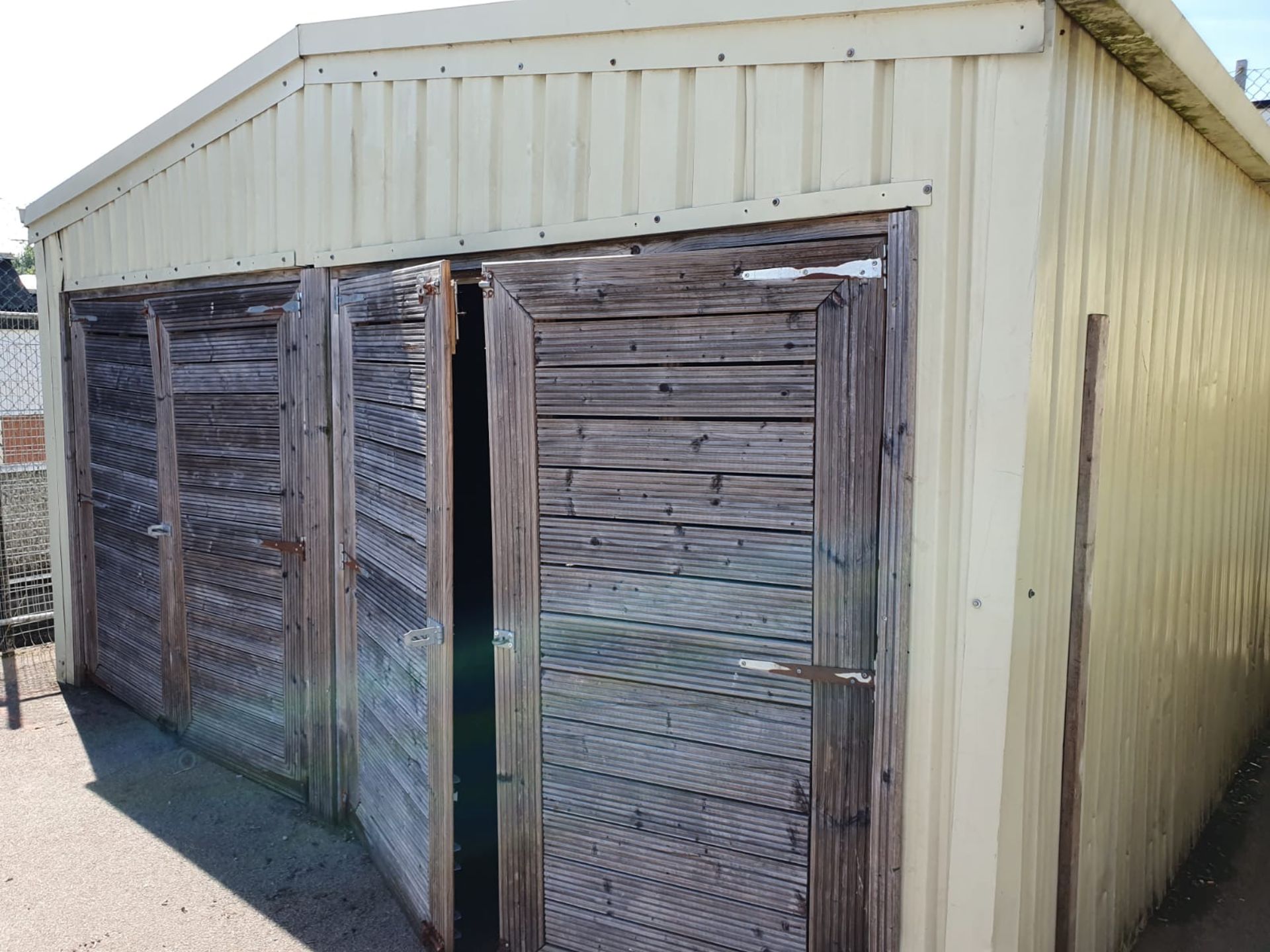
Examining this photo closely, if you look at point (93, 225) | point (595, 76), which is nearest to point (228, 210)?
point (93, 225)

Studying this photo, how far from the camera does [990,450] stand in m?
2.38

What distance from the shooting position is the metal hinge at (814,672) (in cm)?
260

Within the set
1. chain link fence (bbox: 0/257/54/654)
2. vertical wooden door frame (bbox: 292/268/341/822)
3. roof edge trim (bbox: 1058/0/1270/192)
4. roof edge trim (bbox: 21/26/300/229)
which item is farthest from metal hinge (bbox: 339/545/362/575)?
chain link fence (bbox: 0/257/54/654)

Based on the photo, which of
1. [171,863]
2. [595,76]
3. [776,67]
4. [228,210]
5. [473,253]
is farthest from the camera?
[228,210]

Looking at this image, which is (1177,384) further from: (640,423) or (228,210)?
(228,210)

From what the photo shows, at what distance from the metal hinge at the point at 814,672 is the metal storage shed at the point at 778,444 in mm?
15

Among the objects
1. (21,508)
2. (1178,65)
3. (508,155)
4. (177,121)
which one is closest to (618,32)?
(508,155)

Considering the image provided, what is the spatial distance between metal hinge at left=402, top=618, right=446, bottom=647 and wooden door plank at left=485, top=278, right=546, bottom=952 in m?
0.20

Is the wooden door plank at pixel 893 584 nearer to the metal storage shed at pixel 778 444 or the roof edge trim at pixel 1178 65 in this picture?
the metal storage shed at pixel 778 444

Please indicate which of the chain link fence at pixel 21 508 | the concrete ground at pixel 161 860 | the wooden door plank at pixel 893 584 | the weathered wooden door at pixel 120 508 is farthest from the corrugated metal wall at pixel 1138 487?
the chain link fence at pixel 21 508

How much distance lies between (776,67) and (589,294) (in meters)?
0.81

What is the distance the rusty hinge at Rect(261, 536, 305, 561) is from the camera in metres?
4.47

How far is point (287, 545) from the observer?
14.8 feet

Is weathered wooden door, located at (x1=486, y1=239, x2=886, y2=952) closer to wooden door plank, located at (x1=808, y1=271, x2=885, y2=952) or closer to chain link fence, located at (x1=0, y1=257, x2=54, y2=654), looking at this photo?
wooden door plank, located at (x1=808, y1=271, x2=885, y2=952)
